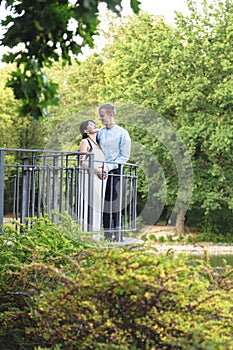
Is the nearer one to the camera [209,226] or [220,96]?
[220,96]

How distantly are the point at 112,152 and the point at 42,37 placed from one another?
521 centimetres

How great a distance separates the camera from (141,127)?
112ft

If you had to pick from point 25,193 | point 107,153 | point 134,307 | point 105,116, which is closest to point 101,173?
point 107,153

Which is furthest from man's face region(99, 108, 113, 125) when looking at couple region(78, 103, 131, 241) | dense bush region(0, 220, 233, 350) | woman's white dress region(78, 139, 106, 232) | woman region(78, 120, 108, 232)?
dense bush region(0, 220, 233, 350)

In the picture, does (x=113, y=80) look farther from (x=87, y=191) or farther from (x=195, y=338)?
(x=195, y=338)

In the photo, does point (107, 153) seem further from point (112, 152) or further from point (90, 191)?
point (90, 191)

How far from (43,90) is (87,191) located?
4682 millimetres

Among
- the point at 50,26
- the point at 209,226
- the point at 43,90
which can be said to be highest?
the point at 50,26

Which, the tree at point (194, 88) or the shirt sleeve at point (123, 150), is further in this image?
the tree at point (194, 88)

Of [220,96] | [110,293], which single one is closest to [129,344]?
[110,293]

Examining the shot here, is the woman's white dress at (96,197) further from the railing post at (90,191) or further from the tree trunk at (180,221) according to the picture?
the tree trunk at (180,221)

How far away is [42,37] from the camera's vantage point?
3777mm

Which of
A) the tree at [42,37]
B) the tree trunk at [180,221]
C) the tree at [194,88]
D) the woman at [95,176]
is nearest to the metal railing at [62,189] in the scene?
the woman at [95,176]

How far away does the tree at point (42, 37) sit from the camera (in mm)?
3639
